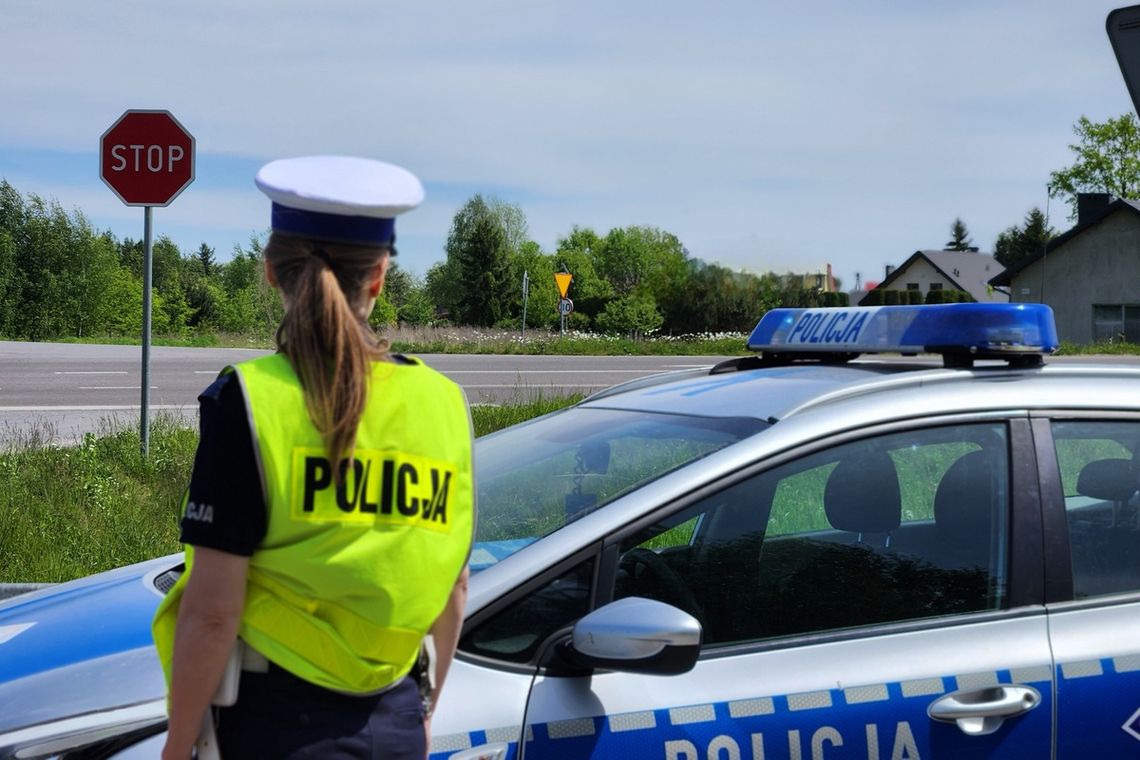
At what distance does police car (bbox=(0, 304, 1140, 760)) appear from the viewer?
6.85ft

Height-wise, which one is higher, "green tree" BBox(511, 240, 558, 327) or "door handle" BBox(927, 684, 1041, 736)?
"green tree" BBox(511, 240, 558, 327)

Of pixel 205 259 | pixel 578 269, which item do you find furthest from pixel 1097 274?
pixel 205 259

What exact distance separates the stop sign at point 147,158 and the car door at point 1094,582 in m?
7.16

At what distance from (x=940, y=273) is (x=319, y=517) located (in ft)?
268

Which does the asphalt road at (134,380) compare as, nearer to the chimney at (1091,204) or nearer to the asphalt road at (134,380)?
the asphalt road at (134,380)

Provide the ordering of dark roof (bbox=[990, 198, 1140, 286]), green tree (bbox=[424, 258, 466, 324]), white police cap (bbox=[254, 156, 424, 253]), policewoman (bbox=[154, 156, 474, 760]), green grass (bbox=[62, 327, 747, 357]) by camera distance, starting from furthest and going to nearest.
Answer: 1. green tree (bbox=[424, 258, 466, 324])
2. dark roof (bbox=[990, 198, 1140, 286])
3. green grass (bbox=[62, 327, 747, 357])
4. white police cap (bbox=[254, 156, 424, 253])
5. policewoman (bbox=[154, 156, 474, 760])

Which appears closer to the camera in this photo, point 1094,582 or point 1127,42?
point 1094,582

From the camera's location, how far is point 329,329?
1622 millimetres

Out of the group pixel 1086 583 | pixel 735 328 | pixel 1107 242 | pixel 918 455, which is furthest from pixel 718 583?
pixel 1107 242

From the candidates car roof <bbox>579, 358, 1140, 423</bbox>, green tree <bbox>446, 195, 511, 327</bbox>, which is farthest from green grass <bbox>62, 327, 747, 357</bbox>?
green tree <bbox>446, 195, 511, 327</bbox>

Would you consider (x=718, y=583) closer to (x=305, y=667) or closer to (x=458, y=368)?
(x=305, y=667)

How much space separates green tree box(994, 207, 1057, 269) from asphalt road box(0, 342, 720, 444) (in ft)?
216

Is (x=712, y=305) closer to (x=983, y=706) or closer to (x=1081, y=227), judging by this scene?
(x=1081, y=227)

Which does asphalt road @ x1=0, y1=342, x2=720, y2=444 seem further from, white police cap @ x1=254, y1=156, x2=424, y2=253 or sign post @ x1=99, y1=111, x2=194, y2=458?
white police cap @ x1=254, y1=156, x2=424, y2=253
